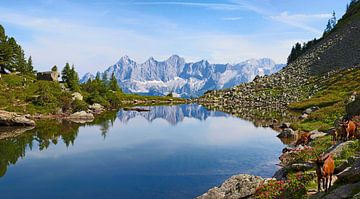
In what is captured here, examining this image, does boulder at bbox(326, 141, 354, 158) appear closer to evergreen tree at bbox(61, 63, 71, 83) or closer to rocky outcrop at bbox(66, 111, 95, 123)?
rocky outcrop at bbox(66, 111, 95, 123)

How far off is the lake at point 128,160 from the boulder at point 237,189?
13.8ft

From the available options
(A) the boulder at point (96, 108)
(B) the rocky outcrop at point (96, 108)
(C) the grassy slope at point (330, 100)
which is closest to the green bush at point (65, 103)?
(B) the rocky outcrop at point (96, 108)

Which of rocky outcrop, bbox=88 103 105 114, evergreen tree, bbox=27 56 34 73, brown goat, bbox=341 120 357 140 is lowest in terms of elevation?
rocky outcrop, bbox=88 103 105 114

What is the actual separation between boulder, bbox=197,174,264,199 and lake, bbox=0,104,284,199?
13.8 feet

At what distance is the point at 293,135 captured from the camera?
5469 cm

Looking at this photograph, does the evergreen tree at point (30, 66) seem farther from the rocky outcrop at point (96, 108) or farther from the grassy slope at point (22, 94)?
the rocky outcrop at point (96, 108)

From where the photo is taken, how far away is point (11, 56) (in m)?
123

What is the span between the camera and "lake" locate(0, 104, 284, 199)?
107 ft

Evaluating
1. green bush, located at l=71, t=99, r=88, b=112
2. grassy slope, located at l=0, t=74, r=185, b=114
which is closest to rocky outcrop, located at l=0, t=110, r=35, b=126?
grassy slope, located at l=0, t=74, r=185, b=114

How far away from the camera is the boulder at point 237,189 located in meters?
25.0

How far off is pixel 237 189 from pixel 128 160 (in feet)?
71.0

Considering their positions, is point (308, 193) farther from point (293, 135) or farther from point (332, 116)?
point (332, 116)

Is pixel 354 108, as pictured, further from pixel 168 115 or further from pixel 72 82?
pixel 72 82

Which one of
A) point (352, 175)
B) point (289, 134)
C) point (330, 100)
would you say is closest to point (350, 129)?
point (352, 175)
